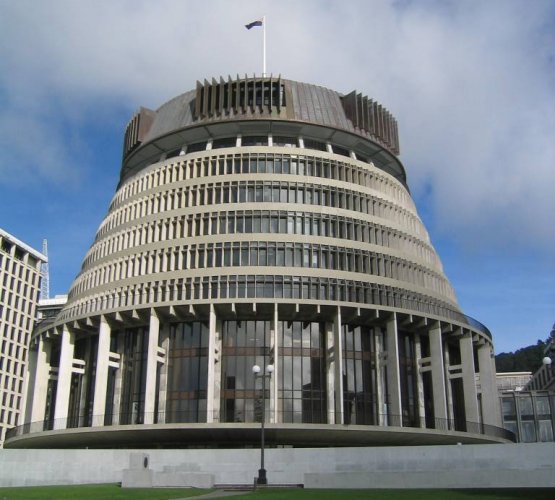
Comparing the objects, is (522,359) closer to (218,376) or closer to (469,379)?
(469,379)

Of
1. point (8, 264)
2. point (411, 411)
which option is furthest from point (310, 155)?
point (8, 264)

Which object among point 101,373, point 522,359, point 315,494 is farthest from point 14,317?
point 522,359

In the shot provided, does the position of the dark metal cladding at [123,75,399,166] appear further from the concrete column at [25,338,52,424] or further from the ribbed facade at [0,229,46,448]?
the ribbed facade at [0,229,46,448]

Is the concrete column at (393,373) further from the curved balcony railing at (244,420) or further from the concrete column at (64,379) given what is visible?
the concrete column at (64,379)

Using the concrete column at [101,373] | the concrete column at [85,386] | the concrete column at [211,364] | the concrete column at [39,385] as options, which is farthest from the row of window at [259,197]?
the concrete column at [39,385]

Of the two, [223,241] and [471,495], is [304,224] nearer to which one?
[223,241]

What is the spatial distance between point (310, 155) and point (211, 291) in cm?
1782

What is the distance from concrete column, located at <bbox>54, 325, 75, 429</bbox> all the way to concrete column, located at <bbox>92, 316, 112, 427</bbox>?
3396 millimetres

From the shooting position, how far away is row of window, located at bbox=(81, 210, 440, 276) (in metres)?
64.9

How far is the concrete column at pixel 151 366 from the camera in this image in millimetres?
57594

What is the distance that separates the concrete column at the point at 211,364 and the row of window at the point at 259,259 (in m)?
5.45

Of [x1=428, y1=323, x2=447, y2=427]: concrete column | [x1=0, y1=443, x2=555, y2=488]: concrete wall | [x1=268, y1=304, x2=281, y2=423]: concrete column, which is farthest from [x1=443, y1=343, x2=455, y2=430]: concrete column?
[x1=0, y1=443, x2=555, y2=488]: concrete wall

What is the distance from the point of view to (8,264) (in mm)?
110125

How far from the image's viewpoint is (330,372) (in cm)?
6106
